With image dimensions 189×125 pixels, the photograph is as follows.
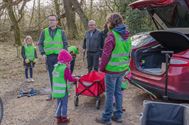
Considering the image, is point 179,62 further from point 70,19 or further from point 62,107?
point 70,19

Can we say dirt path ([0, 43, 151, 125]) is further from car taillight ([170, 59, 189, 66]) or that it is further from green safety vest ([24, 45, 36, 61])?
car taillight ([170, 59, 189, 66])

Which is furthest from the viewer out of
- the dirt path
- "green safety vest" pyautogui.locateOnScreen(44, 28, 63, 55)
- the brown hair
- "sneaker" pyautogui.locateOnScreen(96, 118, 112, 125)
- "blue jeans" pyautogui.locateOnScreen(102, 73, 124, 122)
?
"green safety vest" pyautogui.locateOnScreen(44, 28, 63, 55)

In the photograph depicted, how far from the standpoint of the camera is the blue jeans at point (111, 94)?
18.1ft

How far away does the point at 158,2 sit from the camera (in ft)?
18.6

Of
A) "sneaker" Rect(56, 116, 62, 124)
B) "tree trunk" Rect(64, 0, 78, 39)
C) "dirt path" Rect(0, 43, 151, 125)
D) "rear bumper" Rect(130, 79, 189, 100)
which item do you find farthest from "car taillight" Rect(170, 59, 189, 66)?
"tree trunk" Rect(64, 0, 78, 39)

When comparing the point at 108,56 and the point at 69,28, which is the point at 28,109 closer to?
the point at 108,56

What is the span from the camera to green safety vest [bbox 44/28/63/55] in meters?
7.00

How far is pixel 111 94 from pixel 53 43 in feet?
6.65

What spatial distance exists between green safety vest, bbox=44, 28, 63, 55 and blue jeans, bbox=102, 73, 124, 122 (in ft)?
6.03

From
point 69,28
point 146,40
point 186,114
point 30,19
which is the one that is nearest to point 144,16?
point 146,40

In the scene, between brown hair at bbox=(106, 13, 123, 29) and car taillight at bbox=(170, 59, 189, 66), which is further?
car taillight at bbox=(170, 59, 189, 66)

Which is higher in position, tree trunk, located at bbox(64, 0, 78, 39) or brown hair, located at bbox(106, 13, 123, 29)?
tree trunk, located at bbox(64, 0, 78, 39)

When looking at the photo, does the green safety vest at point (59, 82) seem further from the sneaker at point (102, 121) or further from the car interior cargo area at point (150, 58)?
the car interior cargo area at point (150, 58)

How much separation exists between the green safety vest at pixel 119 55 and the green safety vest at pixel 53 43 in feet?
6.22
